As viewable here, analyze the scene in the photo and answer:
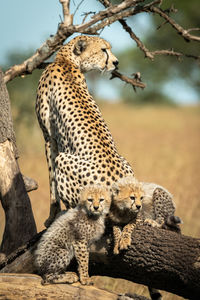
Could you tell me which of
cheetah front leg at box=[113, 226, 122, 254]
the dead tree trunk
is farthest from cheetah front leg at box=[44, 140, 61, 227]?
cheetah front leg at box=[113, 226, 122, 254]

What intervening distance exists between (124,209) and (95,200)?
0.27m

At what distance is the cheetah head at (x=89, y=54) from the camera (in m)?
5.55

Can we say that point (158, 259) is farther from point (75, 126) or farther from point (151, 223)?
point (75, 126)

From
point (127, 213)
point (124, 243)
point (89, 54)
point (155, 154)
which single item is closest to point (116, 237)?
point (124, 243)

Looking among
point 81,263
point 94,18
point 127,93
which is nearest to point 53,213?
point 81,263

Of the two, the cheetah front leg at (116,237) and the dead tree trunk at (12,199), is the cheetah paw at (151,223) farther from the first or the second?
the dead tree trunk at (12,199)

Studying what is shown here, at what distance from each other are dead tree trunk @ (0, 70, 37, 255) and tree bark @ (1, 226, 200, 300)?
1.12 meters

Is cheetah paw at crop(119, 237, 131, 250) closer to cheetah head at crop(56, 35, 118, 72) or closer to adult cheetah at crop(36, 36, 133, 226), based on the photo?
adult cheetah at crop(36, 36, 133, 226)

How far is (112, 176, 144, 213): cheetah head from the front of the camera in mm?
3977

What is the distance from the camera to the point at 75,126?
4836 millimetres

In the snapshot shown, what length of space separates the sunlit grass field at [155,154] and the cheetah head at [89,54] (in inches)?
97.2

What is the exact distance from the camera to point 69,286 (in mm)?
3965

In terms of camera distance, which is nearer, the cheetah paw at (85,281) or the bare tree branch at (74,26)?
the cheetah paw at (85,281)

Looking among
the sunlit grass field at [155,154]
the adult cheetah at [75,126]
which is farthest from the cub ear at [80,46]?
the sunlit grass field at [155,154]
